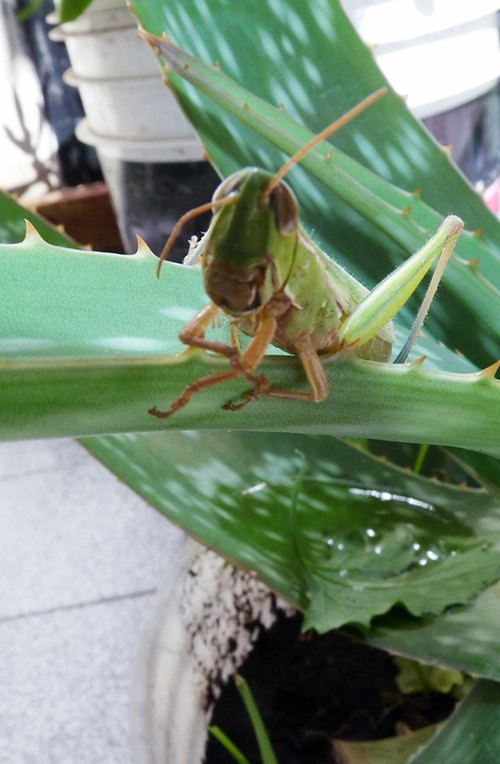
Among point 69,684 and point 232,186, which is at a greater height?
point 232,186

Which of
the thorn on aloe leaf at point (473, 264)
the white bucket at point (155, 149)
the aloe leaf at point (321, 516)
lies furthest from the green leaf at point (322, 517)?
the white bucket at point (155, 149)

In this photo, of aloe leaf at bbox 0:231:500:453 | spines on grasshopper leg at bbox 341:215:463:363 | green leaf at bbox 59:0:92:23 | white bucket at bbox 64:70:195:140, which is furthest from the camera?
white bucket at bbox 64:70:195:140

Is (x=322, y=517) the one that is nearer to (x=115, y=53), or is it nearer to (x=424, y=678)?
(x=424, y=678)

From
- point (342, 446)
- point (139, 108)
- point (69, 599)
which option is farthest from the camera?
point (69, 599)

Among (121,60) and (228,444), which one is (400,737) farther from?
(121,60)

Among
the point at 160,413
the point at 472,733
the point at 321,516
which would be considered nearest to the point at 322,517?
the point at 321,516

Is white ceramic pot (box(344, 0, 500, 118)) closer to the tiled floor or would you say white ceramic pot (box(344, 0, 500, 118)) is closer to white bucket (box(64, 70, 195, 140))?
white bucket (box(64, 70, 195, 140))

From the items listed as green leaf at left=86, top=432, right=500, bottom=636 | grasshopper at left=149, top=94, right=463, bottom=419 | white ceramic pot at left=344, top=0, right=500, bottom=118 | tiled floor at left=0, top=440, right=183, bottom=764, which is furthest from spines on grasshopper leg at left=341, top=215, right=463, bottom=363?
tiled floor at left=0, top=440, right=183, bottom=764
